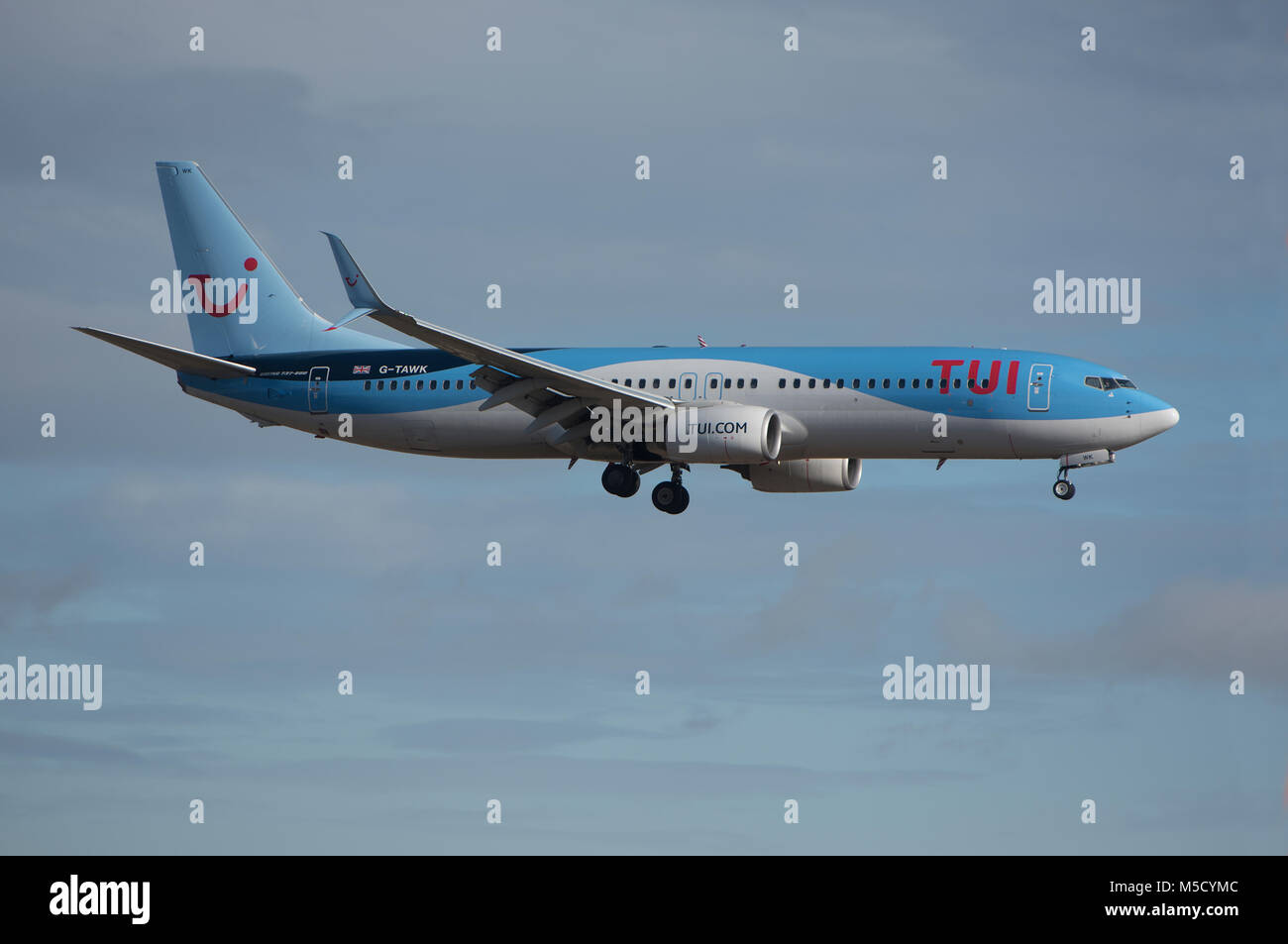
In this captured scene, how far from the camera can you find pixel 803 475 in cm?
6550

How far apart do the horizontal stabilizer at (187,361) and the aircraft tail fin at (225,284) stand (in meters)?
1.72

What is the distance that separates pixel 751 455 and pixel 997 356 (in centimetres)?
903

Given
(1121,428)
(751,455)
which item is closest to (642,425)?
(751,455)

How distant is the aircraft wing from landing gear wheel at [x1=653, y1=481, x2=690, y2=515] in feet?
13.3

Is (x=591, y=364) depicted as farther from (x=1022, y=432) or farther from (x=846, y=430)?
(x=1022, y=432)

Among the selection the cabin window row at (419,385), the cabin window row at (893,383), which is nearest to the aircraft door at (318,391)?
the cabin window row at (419,385)

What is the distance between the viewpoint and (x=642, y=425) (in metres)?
59.5

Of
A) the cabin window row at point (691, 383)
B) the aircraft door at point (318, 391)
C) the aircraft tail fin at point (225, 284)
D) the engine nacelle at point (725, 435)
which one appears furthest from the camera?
the aircraft tail fin at point (225, 284)

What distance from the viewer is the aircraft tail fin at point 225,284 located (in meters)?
70.4

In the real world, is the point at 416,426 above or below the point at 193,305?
below

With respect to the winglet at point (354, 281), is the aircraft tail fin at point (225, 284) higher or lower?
higher

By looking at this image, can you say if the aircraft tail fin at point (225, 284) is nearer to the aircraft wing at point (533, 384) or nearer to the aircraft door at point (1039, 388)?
the aircraft wing at point (533, 384)

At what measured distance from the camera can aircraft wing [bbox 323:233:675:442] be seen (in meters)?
55.2

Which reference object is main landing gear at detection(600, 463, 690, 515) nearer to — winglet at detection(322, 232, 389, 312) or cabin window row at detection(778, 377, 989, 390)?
cabin window row at detection(778, 377, 989, 390)
